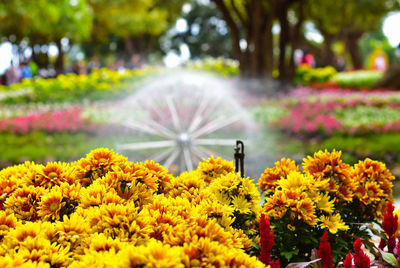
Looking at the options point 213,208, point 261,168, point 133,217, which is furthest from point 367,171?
point 261,168

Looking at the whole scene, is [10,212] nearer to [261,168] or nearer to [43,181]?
[43,181]

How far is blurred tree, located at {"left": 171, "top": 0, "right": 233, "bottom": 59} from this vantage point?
43.8m

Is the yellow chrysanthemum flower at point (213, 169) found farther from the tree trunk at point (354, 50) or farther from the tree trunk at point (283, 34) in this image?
the tree trunk at point (354, 50)

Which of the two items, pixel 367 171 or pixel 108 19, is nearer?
pixel 367 171

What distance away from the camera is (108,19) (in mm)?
36156

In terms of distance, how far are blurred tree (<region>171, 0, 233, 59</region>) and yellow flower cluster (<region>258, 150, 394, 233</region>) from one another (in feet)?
138

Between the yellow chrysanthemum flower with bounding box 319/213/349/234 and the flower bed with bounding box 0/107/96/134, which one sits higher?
the flower bed with bounding box 0/107/96/134

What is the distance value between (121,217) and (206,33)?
4377 cm

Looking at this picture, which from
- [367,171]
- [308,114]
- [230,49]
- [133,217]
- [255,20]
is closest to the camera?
[133,217]

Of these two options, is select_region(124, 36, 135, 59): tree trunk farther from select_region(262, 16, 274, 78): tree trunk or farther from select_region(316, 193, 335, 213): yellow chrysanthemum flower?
select_region(316, 193, 335, 213): yellow chrysanthemum flower

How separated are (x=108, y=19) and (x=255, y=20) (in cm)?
2216

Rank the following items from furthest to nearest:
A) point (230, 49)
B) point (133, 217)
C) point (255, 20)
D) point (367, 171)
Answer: point (230, 49)
point (255, 20)
point (367, 171)
point (133, 217)

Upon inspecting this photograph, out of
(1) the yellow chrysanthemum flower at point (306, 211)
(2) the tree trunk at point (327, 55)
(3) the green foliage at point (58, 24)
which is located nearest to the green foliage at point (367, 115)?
(1) the yellow chrysanthemum flower at point (306, 211)

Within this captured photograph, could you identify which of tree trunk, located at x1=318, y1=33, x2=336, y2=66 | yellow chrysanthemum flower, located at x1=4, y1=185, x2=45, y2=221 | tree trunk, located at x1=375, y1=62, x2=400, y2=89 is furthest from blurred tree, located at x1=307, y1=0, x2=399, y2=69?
yellow chrysanthemum flower, located at x1=4, y1=185, x2=45, y2=221
